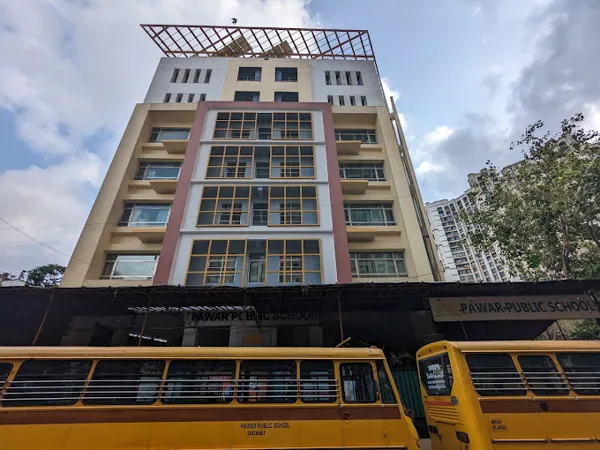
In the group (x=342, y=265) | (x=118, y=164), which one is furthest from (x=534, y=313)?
(x=118, y=164)

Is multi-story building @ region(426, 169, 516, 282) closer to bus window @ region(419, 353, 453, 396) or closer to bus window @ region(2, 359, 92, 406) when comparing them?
bus window @ region(419, 353, 453, 396)

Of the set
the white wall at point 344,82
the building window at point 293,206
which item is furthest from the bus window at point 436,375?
the white wall at point 344,82

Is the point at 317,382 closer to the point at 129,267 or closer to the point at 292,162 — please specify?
the point at 129,267

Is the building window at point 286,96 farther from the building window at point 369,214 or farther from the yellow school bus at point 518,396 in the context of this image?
the yellow school bus at point 518,396

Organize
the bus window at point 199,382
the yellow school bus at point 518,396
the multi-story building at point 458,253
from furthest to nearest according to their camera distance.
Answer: the multi-story building at point 458,253 → the yellow school bus at point 518,396 → the bus window at point 199,382

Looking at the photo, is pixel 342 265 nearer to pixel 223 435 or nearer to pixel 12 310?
pixel 223 435

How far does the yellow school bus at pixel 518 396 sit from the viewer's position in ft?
19.0

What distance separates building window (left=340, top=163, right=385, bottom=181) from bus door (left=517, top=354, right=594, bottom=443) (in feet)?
50.8

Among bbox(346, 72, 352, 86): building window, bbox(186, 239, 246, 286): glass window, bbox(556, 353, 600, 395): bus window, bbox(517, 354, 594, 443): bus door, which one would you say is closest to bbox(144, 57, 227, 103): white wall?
bbox(346, 72, 352, 86): building window

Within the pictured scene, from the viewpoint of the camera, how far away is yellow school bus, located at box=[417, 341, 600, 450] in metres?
5.79

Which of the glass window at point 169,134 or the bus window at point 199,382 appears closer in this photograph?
the bus window at point 199,382

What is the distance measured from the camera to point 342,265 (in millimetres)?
14703

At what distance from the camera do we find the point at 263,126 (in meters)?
21.2

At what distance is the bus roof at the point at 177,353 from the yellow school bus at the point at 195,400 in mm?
21
